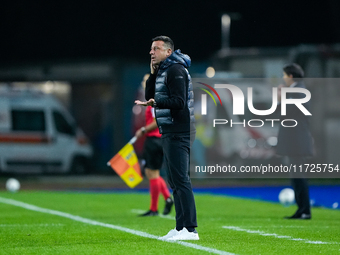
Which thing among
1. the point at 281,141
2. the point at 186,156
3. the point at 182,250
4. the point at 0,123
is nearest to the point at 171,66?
the point at 186,156

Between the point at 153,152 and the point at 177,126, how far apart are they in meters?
3.52

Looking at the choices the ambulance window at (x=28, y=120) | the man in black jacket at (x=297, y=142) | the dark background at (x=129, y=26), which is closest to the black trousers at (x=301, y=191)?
the man in black jacket at (x=297, y=142)

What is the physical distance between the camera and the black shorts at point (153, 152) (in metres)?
11.3

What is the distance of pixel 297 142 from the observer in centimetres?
1102

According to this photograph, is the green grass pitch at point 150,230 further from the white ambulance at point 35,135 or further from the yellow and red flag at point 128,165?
the white ambulance at point 35,135

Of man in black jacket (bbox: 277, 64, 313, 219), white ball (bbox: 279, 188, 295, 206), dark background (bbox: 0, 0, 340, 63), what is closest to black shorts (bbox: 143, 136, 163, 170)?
man in black jacket (bbox: 277, 64, 313, 219)

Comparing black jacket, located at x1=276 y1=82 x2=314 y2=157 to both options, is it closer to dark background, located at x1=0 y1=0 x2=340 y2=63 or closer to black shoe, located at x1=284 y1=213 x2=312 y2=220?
black shoe, located at x1=284 y1=213 x2=312 y2=220

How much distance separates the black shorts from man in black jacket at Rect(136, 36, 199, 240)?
335 cm

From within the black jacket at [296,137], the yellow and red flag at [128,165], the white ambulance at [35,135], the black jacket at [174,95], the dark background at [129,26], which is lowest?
the white ambulance at [35,135]

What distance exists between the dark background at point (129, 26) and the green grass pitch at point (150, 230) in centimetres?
1711

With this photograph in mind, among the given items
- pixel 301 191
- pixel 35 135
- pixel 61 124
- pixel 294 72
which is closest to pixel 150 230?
pixel 301 191

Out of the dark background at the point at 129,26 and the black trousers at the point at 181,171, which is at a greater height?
the dark background at the point at 129,26

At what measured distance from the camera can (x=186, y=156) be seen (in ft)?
26.0

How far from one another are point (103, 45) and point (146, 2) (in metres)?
2.60
